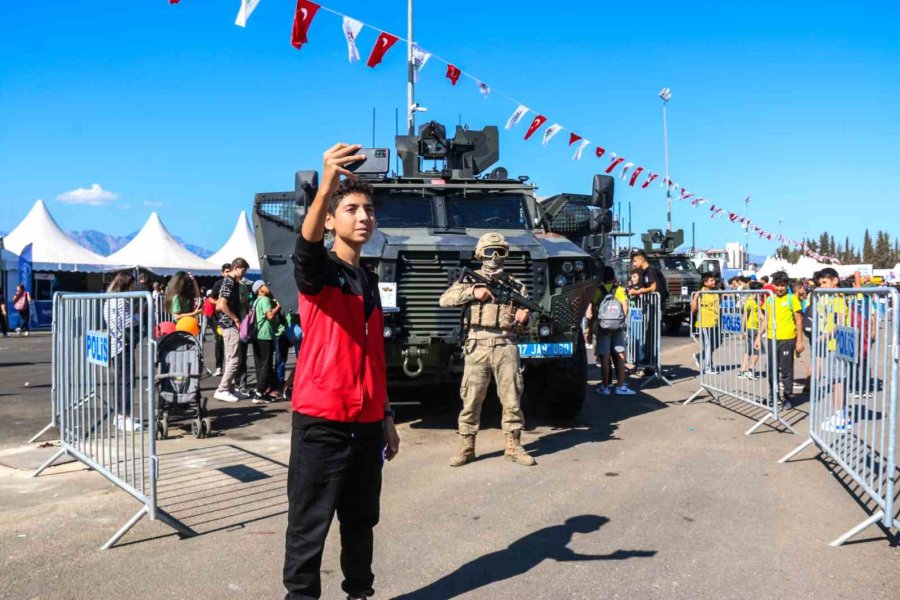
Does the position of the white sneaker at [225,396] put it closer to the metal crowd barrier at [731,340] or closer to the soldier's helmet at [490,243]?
the soldier's helmet at [490,243]

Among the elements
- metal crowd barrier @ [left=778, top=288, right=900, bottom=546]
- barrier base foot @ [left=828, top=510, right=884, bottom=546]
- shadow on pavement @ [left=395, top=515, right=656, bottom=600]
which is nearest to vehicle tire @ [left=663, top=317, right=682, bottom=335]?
metal crowd barrier @ [left=778, top=288, right=900, bottom=546]

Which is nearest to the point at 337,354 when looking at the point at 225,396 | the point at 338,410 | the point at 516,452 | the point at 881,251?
the point at 338,410

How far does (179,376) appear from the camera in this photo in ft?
22.3

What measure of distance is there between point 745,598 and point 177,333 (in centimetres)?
522

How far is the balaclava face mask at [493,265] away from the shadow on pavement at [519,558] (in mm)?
2169

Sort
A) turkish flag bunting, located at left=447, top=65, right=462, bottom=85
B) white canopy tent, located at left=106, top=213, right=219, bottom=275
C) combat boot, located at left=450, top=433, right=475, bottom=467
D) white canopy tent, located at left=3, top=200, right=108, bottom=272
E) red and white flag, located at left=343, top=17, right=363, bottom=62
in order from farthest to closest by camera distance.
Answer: white canopy tent, located at left=106, top=213, right=219, bottom=275 < white canopy tent, located at left=3, top=200, right=108, bottom=272 < turkish flag bunting, located at left=447, top=65, right=462, bottom=85 < red and white flag, located at left=343, top=17, right=363, bottom=62 < combat boot, located at left=450, top=433, right=475, bottom=467

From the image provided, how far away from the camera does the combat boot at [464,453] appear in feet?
19.4

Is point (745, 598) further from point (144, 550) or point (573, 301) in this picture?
point (573, 301)

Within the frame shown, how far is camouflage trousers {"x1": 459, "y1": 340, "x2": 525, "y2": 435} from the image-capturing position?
5949 millimetres

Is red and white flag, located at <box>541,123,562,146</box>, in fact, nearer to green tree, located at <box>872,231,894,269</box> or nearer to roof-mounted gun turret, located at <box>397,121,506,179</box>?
roof-mounted gun turret, located at <box>397,121,506,179</box>

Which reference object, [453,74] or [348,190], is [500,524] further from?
[453,74]

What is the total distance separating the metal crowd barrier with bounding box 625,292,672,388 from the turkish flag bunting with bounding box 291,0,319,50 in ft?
20.1

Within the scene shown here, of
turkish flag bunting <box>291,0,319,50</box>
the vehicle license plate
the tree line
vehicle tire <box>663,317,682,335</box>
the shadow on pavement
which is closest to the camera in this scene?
the shadow on pavement

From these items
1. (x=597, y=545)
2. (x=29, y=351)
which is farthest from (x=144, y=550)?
(x=29, y=351)
